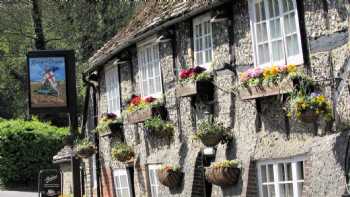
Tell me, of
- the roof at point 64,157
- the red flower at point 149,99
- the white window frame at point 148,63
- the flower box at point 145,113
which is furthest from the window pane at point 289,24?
the roof at point 64,157

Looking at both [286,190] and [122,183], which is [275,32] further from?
[122,183]

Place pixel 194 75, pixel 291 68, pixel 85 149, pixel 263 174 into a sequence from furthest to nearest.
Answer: pixel 85 149 → pixel 194 75 → pixel 263 174 → pixel 291 68

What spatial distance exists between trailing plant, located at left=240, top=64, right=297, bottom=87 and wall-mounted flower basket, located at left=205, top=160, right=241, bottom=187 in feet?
5.24

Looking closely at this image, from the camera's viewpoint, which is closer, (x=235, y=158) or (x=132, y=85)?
(x=235, y=158)

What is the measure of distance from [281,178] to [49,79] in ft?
31.8

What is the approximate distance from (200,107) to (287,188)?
314 centimetres

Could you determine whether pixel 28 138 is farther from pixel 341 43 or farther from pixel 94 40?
pixel 341 43

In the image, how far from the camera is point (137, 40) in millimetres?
16078

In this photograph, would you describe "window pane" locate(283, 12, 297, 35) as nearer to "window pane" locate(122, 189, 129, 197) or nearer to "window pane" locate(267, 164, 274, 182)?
"window pane" locate(267, 164, 274, 182)

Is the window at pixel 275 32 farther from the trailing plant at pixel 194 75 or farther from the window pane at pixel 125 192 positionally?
the window pane at pixel 125 192

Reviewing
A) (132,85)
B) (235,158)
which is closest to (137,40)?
(132,85)

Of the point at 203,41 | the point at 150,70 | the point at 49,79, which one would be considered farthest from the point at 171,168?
the point at 49,79

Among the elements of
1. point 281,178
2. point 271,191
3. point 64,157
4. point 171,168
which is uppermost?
point 64,157

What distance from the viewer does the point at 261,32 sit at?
38.1ft
